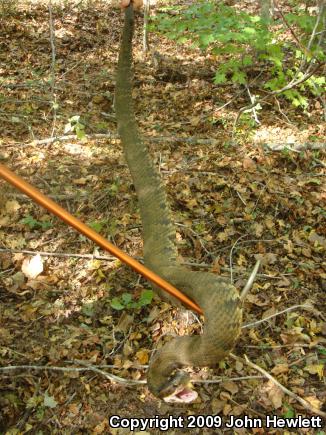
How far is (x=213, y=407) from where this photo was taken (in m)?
2.91

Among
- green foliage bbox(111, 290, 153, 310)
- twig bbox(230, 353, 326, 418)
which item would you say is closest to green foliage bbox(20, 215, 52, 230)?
green foliage bbox(111, 290, 153, 310)

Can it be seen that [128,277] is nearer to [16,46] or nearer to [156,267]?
[156,267]

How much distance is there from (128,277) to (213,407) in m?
1.34

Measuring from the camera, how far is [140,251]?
382cm

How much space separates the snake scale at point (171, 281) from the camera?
161 cm

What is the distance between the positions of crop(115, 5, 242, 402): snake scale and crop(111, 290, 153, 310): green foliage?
113cm

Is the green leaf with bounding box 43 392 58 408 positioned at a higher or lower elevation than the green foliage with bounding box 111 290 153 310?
lower

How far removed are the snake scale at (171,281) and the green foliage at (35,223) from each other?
181cm

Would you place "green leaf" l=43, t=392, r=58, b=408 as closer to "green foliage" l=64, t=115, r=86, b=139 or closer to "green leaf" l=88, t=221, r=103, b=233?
"green leaf" l=88, t=221, r=103, b=233

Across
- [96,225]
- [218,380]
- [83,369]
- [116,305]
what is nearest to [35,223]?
[96,225]

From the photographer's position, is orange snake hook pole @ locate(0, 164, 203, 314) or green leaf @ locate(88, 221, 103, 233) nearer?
orange snake hook pole @ locate(0, 164, 203, 314)

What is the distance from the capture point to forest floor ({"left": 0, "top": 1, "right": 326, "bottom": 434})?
9.76ft

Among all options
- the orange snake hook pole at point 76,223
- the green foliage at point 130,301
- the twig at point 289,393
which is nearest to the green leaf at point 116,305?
the green foliage at point 130,301

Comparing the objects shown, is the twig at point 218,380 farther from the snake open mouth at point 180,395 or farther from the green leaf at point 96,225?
the green leaf at point 96,225
